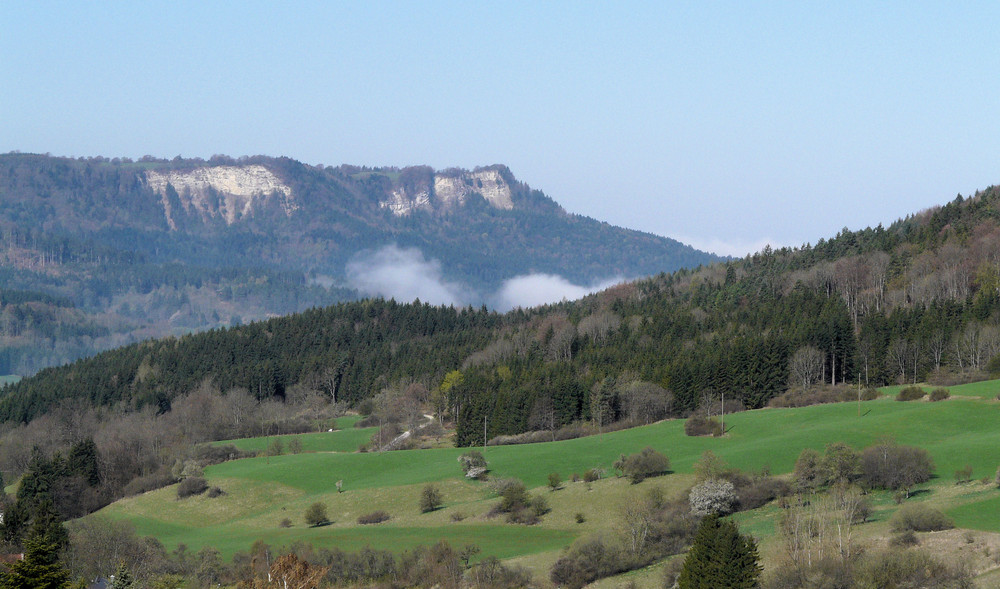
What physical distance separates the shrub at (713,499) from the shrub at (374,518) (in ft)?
85.5

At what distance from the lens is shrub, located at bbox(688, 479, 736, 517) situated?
7644cm

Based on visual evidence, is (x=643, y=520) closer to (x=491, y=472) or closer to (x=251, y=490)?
(x=491, y=472)

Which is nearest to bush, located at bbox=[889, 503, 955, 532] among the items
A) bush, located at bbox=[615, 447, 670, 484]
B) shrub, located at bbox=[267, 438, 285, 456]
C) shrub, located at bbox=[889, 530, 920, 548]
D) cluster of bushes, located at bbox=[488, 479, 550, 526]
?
shrub, located at bbox=[889, 530, 920, 548]

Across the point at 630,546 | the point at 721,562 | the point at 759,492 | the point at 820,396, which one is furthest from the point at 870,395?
the point at 721,562

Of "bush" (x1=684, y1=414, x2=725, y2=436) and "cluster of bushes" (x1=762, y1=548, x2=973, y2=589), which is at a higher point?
"bush" (x1=684, y1=414, x2=725, y2=436)

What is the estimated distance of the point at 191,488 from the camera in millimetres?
110438

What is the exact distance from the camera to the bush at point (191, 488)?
110 metres

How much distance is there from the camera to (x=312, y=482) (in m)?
109

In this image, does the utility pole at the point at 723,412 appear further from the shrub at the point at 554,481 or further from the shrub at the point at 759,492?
the shrub at the point at 759,492

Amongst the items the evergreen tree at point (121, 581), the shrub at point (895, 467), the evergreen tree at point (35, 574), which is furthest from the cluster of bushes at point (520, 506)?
the evergreen tree at point (35, 574)

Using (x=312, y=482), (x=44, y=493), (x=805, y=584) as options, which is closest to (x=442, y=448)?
(x=312, y=482)

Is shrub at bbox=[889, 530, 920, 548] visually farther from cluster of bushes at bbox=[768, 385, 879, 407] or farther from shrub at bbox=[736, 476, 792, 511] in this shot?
cluster of bushes at bbox=[768, 385, 879, 407]

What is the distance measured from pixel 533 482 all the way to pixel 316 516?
1837cm

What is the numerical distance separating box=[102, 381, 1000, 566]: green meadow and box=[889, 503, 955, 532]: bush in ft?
5.06
